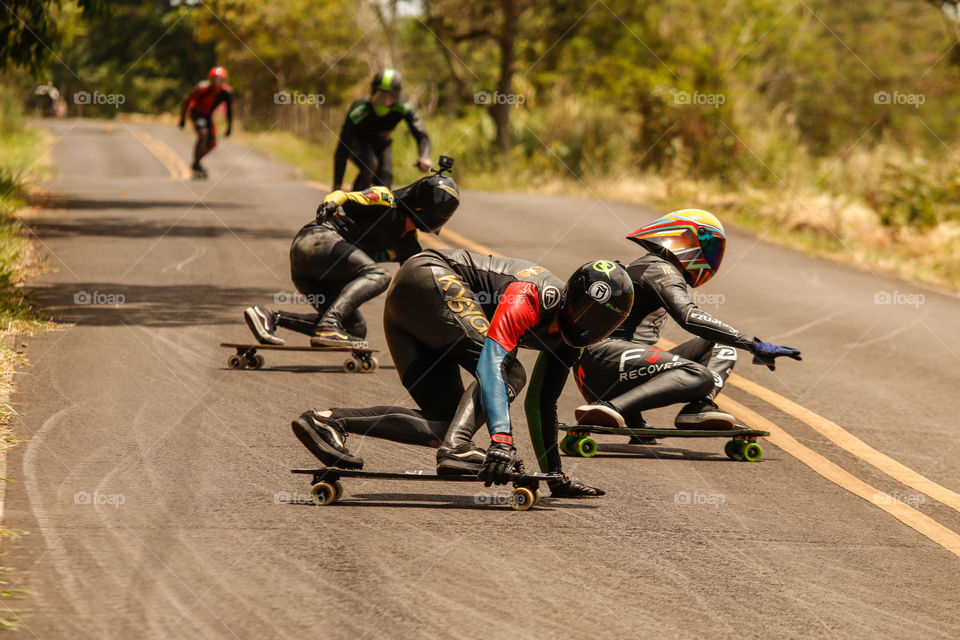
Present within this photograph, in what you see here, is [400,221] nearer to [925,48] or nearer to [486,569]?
[486,569]

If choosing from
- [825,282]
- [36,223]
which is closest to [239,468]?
[825,282]

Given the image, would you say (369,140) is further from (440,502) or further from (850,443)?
(440,502)

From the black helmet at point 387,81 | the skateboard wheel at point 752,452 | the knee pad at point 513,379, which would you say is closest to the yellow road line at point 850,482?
the skateboard wheel at point 752,452

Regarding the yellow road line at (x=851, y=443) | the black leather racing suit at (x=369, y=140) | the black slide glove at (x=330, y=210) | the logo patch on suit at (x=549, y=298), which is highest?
the black leather racing suit at (x=369, y=140)

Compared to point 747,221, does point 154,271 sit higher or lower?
lower

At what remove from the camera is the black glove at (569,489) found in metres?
5.82

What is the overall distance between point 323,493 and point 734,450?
281 centimetres

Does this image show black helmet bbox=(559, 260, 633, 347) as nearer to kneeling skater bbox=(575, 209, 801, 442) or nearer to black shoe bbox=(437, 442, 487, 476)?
black shoe bbox=(437, 442, 487, 476)

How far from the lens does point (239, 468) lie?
6.09 m

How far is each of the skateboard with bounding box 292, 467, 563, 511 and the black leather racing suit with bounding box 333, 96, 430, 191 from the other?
670 cm

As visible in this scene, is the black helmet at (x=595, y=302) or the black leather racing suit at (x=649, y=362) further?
the black leather racing suit at (x=649, y=362)

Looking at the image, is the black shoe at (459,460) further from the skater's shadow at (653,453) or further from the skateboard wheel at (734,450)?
the skateboard wheel at (734,450)

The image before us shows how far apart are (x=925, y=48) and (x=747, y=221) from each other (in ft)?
99.5

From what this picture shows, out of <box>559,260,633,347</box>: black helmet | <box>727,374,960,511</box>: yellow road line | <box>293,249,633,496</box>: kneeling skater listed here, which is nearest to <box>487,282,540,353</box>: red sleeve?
<box>293,249,633,496</box>: kneeling skater
